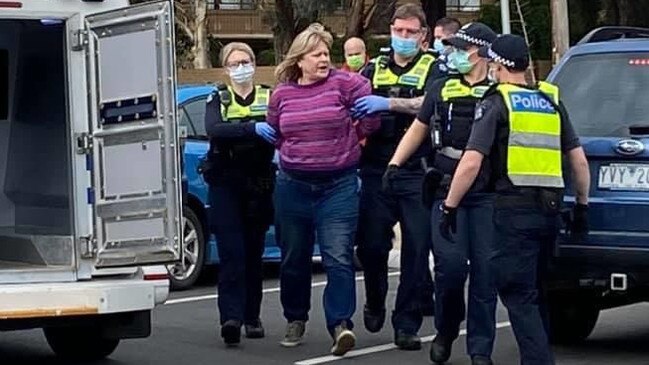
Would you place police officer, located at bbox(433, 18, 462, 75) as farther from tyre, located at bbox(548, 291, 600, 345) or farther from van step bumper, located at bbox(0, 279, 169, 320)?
van step bumper, located at bbox(0, 279, 169, 320)

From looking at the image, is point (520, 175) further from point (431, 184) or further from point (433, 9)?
point (433, 9)

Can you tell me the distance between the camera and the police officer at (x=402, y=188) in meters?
9.14

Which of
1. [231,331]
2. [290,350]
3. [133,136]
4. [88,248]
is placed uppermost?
[133,136]

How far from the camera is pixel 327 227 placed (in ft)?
29.4

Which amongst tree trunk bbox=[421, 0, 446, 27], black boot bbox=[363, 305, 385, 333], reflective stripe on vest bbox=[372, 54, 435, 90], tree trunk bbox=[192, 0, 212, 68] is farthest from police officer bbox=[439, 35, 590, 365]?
tree trunk bbox=[192, 0, 212, 68]


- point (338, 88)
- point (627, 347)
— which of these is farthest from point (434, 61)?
point (627, 347)

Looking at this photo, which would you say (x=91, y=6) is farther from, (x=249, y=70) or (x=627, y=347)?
(x=627, y=347)

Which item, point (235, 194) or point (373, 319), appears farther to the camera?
point (373, 319)

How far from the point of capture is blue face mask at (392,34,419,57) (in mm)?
9211

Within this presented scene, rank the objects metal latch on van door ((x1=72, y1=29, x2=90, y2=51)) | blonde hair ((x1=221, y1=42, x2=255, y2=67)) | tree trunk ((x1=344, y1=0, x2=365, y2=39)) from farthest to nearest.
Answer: tree trunk ((x1=344, y1=0, x2=365, y2=39))
blonde hair ((x1=221, y1=42, x2=255, y2=67))
metal latch on van door ((x1=72, y1=29, x2=90, y2=51))

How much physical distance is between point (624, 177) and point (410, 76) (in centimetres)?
153

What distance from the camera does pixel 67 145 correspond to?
8.89 meters

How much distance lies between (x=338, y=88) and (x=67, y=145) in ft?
5.33

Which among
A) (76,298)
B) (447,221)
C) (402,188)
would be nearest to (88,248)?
(76,298)
